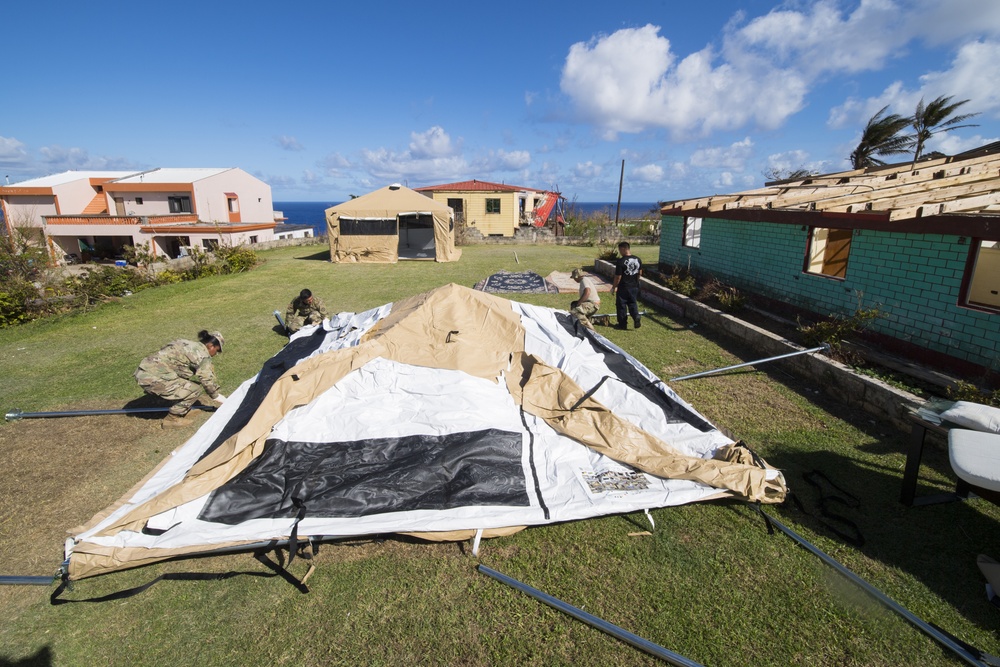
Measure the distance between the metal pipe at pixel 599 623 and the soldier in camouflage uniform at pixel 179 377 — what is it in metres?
4.11

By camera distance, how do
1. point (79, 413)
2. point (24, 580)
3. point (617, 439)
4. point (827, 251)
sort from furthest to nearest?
point (827, 251) < point (79, 413) < point (617, 439) < point (24, 580)

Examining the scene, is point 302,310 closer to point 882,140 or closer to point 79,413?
point 79,413

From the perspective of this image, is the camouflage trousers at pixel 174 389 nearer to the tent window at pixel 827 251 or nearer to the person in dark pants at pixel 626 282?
the person in dark pants at pixel 626 282

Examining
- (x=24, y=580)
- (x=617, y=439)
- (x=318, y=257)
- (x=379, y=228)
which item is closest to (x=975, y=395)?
(x=617, y=439)

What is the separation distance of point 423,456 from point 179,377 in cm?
327

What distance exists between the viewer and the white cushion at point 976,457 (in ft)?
8.93

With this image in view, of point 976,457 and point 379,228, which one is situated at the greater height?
point 379,228

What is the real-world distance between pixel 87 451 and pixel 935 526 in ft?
24.5

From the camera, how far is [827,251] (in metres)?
10.6

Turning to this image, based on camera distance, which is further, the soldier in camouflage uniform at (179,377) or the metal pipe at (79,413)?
the metal pipe at (79,413)

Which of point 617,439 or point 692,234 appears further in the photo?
point 692,234

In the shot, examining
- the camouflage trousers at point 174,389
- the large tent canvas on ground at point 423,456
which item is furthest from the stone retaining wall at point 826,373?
the camouflage trousers at point 174,389

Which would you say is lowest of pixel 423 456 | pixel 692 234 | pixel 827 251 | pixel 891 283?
pixel 423 456

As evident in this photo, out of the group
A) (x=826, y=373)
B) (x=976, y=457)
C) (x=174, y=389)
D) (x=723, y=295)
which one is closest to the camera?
(x=976, y=457)
